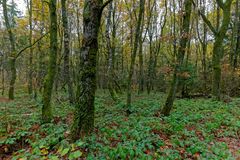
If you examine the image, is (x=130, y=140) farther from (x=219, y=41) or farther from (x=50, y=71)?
(x=219, y=41)

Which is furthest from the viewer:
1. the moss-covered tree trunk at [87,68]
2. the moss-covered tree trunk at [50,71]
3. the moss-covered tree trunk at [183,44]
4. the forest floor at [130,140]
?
the moss-covered tree trunk at [183,44]

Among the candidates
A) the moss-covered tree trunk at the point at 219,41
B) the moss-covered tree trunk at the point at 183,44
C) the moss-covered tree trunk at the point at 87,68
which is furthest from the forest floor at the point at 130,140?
the moss-covered tree trunk at the point at 219,41

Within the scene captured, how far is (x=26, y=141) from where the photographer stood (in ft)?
17.3

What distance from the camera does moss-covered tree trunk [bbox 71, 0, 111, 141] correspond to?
15.8 feet

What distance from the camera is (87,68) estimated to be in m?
4.86

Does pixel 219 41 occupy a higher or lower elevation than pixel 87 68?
higher

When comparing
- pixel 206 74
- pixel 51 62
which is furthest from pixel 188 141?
pixel 206 74

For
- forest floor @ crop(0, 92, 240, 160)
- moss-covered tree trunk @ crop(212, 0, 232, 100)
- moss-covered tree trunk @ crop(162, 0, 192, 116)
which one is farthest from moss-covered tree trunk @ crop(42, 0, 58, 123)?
moss-covered tree trunk @ crop(212, 0, 232, 100)

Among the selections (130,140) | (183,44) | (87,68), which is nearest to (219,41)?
(183,44)

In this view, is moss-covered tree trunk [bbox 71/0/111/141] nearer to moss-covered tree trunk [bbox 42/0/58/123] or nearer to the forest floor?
the forest floor

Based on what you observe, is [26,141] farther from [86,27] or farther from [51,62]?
[86,27]

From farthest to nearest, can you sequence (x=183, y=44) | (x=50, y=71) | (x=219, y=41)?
(x=219, y=41) < (x=183, y=44) < (x=50, y=71)

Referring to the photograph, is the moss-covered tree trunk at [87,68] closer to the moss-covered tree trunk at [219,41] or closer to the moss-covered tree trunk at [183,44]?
the moss-covered tree trunk at [183,44]

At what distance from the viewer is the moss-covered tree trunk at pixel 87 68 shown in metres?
4.81
